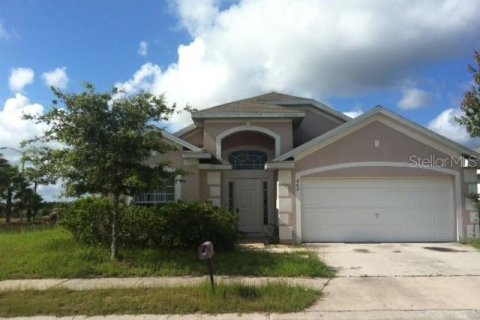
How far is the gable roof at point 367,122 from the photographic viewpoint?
16812 mm

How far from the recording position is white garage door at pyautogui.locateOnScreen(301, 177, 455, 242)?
16.9 m

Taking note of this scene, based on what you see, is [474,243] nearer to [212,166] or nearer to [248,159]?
[248,159]

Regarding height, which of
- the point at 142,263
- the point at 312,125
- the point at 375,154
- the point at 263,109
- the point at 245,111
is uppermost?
the point at 263,109

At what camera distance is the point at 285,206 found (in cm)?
1678

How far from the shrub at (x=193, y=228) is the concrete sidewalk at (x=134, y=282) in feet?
9.20

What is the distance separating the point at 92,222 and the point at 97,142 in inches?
128

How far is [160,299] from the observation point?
348 inches

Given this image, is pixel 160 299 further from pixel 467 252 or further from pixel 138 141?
pixel 467 252

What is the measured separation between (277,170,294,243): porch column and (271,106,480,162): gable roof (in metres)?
0.62

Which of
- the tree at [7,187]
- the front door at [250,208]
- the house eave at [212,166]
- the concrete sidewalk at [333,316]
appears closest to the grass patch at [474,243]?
the front door at [250,208]

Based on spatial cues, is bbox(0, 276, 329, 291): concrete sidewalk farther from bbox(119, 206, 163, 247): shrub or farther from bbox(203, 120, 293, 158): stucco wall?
bbox(203, 120, 293, 158): stucco wall

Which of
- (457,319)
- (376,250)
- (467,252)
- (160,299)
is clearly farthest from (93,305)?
(467,252)

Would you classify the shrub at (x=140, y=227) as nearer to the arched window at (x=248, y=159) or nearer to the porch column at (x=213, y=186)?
the porch column at (x=213, y=186)

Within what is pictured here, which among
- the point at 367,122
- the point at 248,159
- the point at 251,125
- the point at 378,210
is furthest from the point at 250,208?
the point at 367,122
